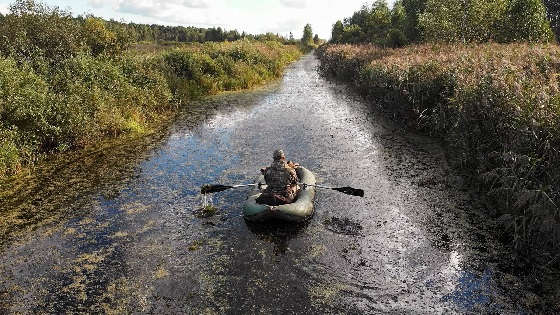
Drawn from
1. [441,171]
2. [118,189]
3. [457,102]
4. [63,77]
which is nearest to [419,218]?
[441,171]

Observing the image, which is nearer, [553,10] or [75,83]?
[75,83]

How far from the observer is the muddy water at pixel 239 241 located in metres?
6.42

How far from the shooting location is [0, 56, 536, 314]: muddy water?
21.1 feet

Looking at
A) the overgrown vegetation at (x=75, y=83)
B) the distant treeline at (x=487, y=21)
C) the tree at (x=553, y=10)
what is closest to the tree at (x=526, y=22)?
the distant treeline at (x=487, y=21)

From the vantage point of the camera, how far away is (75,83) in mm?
13836

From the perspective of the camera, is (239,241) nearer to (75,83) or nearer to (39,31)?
(75,83)

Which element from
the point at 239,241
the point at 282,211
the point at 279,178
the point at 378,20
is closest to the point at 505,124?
the point at 279,178

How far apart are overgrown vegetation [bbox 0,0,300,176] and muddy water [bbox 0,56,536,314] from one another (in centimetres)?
93

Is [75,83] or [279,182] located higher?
[75,83]

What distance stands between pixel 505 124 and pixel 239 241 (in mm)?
5972

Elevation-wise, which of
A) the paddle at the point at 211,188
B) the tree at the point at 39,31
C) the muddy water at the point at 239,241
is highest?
the tree at the point at 39,31

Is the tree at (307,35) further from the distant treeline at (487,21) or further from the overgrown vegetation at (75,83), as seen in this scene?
the overgrown vegetation at (75,83)

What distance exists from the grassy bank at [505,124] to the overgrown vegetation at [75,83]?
10.6 meters

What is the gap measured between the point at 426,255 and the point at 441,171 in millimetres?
4422
